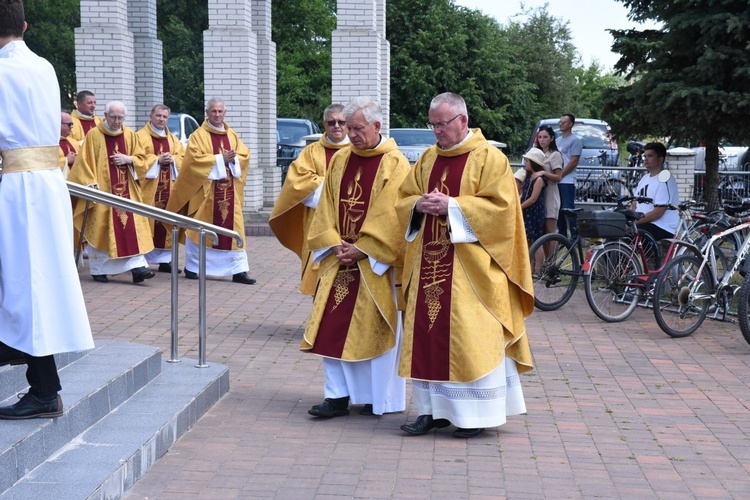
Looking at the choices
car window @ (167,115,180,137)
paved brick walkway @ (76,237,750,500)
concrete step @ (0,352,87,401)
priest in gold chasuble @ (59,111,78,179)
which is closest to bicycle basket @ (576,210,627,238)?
paved brick walkway @ (76,237,750,500)

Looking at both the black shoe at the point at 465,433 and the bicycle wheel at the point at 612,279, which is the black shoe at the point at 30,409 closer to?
the black shoe at the point at 465,433

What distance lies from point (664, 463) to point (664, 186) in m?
5.85

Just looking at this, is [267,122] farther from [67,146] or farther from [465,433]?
[465,433]

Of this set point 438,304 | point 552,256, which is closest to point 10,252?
point 438,304

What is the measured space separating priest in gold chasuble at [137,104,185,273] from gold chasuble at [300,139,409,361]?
6416 millimetres

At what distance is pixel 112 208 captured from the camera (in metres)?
12.6

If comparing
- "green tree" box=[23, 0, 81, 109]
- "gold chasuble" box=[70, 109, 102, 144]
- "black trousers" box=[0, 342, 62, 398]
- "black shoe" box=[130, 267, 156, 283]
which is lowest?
"black shoe" box=[130, 267, 156, 283]

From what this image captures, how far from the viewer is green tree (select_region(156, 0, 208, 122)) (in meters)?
40.9

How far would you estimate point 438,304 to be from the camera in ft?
21.6

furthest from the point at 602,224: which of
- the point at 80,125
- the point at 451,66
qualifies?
→ the point at 451,66

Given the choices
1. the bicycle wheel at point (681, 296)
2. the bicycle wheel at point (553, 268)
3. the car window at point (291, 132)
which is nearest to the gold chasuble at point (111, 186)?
the bicycle wheel at point (553, 268)

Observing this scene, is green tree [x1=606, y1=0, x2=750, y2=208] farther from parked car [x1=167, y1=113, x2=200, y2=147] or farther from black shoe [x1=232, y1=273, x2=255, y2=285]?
parked car [x1=167, y1=113, x2=200, y2=147]

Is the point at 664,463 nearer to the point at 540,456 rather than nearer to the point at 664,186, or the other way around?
the point at 540,456

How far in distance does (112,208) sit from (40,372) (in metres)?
7.39
